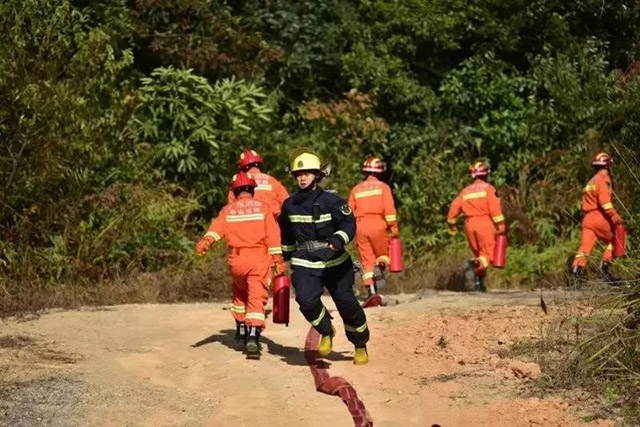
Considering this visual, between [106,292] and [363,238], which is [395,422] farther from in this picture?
[106,292]

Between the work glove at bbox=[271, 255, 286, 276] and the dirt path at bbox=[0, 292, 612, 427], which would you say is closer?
the dirt path at bbox=[0, 292, 612, 427]

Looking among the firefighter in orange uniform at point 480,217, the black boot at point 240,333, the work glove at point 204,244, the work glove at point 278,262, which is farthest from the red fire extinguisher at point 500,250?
the work glove at point 204,244

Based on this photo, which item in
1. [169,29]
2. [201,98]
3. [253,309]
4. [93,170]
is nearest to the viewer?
[253,309]

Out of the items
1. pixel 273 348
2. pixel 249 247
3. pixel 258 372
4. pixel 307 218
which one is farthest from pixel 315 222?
pixel 273 348

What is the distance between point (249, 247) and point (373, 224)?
3.94 m

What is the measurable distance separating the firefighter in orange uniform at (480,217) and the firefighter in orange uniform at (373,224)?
5.63 feet

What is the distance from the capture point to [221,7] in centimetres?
2216

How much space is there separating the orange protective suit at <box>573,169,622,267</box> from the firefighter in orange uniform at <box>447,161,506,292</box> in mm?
1121

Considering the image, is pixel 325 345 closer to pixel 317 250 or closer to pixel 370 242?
pixel 317 250

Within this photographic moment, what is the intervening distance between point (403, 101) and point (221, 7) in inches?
145

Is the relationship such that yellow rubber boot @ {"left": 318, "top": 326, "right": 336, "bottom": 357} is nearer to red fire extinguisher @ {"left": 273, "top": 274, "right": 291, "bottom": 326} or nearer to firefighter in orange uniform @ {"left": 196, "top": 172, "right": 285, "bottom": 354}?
red fire extinguisher @ {"left": 273, "top": 274, "right": 291, "bottom": 326}

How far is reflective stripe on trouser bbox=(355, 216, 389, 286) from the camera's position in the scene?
15422 millimetres

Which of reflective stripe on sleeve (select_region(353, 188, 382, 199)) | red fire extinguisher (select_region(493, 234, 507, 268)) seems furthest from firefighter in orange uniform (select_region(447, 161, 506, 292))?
reflective stripe on sleeve (select_region(353, 188, 382, 199))

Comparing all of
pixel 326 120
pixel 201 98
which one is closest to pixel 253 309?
pixel 201 98
